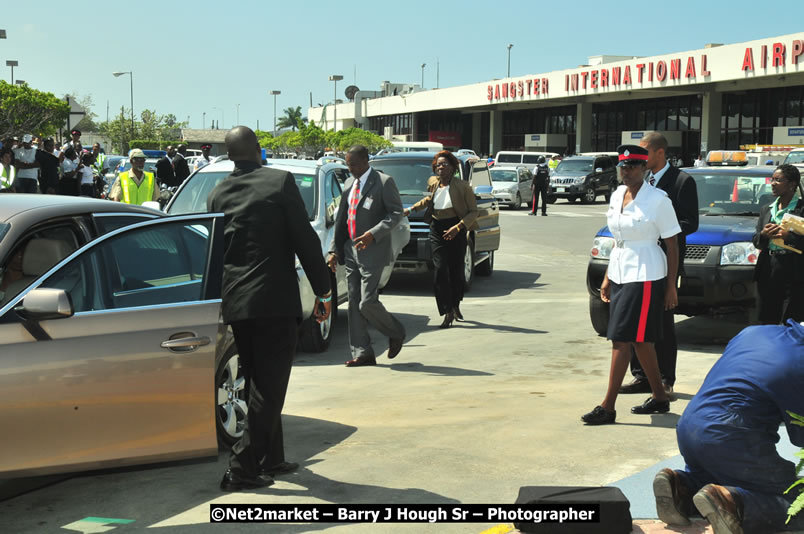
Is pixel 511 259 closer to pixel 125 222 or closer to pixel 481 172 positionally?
pixel 481 172

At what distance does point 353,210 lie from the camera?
879cm

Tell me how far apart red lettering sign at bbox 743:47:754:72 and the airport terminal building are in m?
0.04

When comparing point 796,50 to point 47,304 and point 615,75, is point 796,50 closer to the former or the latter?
point 615,75

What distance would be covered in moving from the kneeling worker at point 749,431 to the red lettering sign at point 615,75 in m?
50.9

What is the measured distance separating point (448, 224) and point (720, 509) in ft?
22.1

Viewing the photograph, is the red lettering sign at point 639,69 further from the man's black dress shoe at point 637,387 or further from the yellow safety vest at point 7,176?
the man's black dress shoe at point 637,387

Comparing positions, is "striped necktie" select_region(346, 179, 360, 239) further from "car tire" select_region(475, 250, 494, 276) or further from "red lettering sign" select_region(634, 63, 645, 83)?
"red lettering sign" select_region(634, 63, 645, 83)

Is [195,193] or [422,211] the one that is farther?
[422,211]

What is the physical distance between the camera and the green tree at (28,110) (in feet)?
226


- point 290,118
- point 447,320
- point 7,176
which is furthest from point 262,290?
point 290,118

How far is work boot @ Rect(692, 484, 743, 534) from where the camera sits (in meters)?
4.29

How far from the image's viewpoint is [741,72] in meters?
44.3

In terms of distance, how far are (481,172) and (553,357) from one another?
6.93m

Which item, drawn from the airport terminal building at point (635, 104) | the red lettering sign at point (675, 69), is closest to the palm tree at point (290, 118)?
the airport terminal building at point (635, 104)
